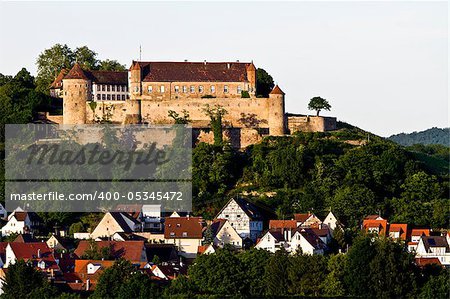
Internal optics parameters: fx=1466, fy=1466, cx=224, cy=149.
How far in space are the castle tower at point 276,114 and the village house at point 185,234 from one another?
10260mm

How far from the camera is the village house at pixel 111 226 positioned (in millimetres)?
58656

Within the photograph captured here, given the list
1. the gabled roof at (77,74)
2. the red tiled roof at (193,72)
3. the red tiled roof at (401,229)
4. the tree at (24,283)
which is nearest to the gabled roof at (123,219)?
the tree at (24,283)

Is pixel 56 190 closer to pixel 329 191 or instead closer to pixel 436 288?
pixel 329 191

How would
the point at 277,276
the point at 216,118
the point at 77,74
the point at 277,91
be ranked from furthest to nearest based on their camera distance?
the point at 77,74
the point at 277,91
the point at 216,118
the point at 277,276

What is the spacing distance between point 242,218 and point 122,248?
6.08 meters

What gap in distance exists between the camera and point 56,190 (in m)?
63.2

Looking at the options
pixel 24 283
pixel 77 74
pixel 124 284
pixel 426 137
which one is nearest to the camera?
pixel 124 284

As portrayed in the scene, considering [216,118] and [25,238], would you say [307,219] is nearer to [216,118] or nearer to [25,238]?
[216,118]

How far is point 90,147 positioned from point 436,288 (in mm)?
23252

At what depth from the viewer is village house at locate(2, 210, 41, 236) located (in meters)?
60.1

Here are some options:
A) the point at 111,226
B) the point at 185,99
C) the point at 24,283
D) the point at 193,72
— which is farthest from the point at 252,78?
the point at 24,283

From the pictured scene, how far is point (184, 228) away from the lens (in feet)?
188

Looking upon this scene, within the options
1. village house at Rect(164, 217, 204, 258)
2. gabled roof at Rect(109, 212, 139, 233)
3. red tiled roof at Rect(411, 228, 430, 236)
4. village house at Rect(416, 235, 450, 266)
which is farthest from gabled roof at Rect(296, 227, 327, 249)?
gabled roof at Rect(109, 212, 139, 233)

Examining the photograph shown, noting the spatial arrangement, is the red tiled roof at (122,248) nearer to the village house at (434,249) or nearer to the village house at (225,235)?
the village house at (225,235)
